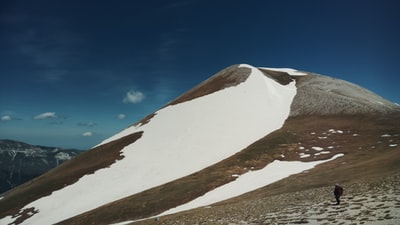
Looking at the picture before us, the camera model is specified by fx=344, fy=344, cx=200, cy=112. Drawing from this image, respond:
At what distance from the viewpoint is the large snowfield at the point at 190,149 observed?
59406 millimetres

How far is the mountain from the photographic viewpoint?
46.8m

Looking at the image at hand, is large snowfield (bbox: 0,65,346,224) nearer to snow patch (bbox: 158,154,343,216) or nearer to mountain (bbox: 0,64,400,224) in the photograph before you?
snow patch (bbox: 158,154,343,216)

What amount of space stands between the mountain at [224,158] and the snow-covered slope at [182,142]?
26cm

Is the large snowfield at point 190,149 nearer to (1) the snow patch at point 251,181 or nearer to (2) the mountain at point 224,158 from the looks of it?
(1) the snow patch at point 251,181

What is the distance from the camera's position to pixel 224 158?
67375 mm

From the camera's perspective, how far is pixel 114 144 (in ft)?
301

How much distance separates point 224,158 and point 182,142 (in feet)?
47.9

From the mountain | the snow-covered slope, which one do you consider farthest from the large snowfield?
the mountain

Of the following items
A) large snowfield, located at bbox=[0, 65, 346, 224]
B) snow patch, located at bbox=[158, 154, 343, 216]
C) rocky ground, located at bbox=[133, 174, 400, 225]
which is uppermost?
large snowfield, located at bbox=[0, 65, 346, 224]

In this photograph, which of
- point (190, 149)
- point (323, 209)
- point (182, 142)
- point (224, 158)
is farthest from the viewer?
point (182, 142)

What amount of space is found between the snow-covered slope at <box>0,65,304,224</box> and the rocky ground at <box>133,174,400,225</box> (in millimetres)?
31542

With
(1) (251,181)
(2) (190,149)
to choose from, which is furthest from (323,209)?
(2) (190,149)

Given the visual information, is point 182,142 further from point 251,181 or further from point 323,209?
point 323,209

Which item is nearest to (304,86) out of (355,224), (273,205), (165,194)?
(165,194)
